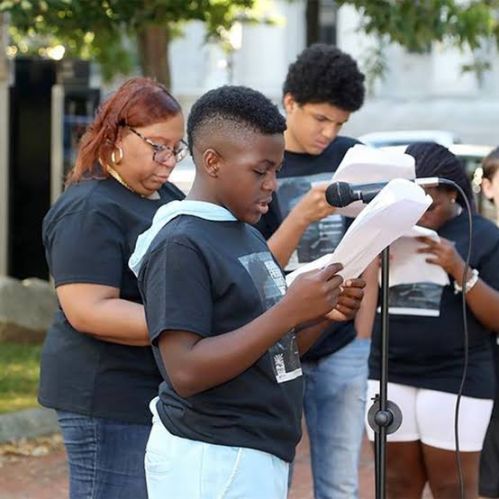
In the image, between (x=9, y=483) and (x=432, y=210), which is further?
(x=9, y=483)

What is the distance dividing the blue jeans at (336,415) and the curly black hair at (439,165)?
655 millimetres

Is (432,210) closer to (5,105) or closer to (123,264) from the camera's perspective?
(123,264)

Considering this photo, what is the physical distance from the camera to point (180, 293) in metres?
2.94

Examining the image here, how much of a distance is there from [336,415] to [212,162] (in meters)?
1.74

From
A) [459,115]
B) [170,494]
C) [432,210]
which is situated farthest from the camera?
[459,115]

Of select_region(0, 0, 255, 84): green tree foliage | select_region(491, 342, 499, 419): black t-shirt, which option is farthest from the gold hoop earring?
select_region(0, 0, 255, 84): green tree foliage

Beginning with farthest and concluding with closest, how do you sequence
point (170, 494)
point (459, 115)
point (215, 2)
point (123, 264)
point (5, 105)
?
point (459, 115)
point (5, 105)
point (215, 2)
point (123, 264)
point (170, 494)

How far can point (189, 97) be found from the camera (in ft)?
88.2

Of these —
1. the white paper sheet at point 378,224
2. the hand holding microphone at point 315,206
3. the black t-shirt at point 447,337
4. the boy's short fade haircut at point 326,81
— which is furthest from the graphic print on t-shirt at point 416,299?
the white paper sheet at point 378,224

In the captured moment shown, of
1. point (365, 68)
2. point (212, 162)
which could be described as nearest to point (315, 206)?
point (212, 162)

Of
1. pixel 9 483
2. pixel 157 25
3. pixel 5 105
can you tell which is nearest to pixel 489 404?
pixel 9 483

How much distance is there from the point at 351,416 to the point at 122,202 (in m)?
1.33

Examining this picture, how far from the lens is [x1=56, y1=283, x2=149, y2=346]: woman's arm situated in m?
3.59

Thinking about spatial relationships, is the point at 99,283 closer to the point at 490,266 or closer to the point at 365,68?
the point at 490,266
